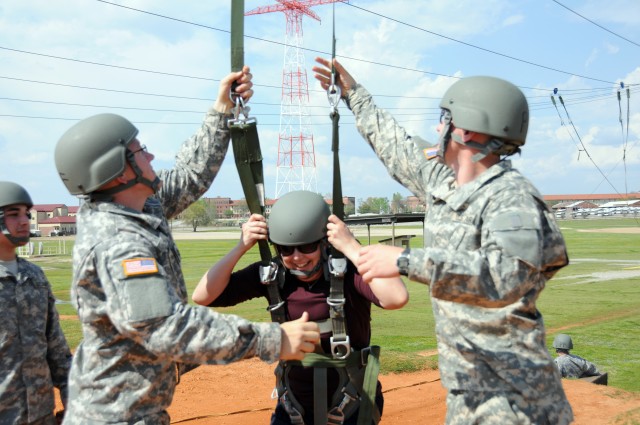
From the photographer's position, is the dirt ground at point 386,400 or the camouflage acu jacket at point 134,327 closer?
the camouflage acu jacket at point 134,327

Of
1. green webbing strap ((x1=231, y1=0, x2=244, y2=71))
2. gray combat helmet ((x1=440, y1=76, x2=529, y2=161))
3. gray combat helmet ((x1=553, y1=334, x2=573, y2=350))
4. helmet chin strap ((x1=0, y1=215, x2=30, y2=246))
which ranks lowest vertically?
gray combat helmet ((x1=553, y1=334, x2=573, y2=350))

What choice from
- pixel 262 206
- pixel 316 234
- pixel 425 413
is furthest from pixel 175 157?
pixel 425 413

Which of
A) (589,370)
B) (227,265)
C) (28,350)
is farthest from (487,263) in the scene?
(589,370)

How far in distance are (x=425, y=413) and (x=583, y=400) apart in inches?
79.0

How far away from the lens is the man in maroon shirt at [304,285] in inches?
161

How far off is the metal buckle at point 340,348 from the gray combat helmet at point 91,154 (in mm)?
1617

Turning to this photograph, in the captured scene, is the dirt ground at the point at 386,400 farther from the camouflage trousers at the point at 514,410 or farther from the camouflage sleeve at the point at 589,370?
the camouflage trousers at the point at 514,410

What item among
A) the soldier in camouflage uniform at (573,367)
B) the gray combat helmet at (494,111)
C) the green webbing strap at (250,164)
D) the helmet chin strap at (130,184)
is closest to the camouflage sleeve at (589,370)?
the soldier in camouflage uniform at (573,367)

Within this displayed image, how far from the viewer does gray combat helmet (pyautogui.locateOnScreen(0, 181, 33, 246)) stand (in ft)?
16.7

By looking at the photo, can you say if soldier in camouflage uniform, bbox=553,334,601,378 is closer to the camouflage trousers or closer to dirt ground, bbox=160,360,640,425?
dirt ground, bbox=160,360,640,425

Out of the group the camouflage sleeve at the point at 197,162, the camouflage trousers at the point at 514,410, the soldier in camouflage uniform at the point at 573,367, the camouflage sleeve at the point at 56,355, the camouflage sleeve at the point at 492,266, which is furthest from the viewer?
the soldier in camouflage uniform at the point at 573,367

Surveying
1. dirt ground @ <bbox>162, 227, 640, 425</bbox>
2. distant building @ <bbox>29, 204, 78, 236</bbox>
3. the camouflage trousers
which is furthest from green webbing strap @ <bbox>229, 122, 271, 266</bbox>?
distant building @ <bbox>29, 204, 78, 236</bbox>

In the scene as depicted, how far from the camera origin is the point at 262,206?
4.42 meters

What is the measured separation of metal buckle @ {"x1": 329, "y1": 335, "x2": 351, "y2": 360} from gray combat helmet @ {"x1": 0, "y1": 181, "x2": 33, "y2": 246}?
275cm
